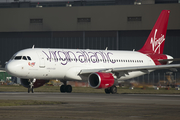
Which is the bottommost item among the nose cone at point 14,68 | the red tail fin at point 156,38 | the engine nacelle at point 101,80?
the engine nacelle at point 101,80

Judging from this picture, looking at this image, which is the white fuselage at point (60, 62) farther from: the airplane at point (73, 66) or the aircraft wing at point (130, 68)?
the aircraft wing at point (130, 68)

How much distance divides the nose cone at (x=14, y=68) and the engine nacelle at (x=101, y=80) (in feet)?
21.2

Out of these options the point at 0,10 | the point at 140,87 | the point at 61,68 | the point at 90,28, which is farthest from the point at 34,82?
the point at 0,10

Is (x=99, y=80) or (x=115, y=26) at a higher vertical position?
(x=115, y=26)

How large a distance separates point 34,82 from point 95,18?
33394 mm

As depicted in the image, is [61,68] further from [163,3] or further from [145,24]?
[163,3]

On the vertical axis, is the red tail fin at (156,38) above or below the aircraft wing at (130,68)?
above

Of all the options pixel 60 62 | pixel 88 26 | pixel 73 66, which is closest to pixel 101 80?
pixel 73 66

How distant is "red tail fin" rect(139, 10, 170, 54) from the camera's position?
47.1 meters

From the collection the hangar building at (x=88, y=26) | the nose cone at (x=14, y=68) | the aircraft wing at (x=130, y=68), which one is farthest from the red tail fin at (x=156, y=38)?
the hangar building at (x=88, y=26)

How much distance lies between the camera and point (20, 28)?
72188 millimetres

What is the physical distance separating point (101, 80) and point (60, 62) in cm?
461

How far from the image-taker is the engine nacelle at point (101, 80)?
114ft

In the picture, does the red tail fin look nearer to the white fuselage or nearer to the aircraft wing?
the white fuselage
